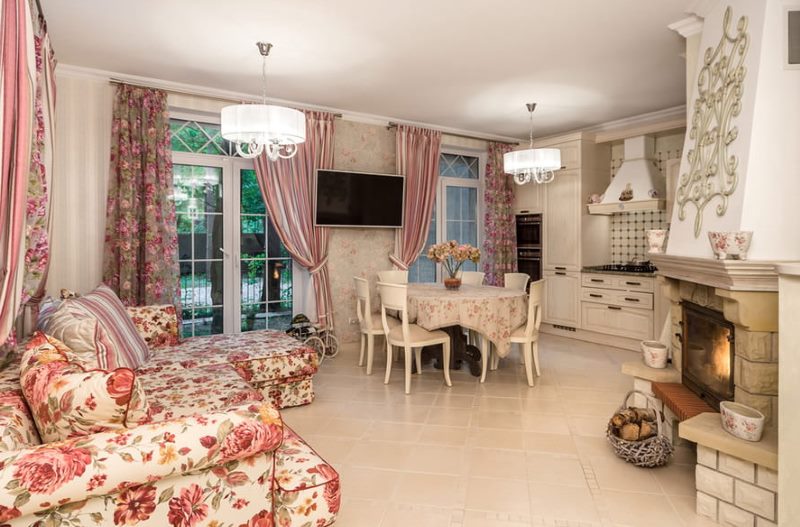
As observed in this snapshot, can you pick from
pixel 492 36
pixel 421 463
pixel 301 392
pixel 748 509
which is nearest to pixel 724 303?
pixel 748 509

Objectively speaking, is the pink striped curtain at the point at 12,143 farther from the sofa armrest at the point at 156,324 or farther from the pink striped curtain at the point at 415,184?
the pink striped curtain at the point at 415,184

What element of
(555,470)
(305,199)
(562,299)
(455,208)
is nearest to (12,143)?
(555,470)

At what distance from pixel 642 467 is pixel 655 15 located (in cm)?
269

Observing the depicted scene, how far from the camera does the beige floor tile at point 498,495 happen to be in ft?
6.89

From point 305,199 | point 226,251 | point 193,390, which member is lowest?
point 193,390

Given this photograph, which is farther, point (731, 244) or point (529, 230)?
point (529, 230)

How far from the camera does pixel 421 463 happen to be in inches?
99.5

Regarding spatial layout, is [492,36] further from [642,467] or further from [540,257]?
[540,257]

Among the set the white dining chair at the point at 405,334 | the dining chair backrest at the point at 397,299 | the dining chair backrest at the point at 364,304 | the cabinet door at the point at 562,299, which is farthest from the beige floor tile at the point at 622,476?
the cabinet door at the point at 562,299

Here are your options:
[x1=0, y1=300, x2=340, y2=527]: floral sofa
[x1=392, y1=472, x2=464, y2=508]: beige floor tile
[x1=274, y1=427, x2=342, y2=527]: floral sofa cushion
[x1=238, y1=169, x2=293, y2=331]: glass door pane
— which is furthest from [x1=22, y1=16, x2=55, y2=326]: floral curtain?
[x1=238, y1=169, x2=293, y2=331]: glass door pane

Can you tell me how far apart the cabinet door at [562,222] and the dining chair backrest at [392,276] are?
210cm

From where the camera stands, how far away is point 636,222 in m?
5.62

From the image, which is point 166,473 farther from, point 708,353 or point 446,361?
point 446,361

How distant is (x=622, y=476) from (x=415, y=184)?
3810 millimetres
